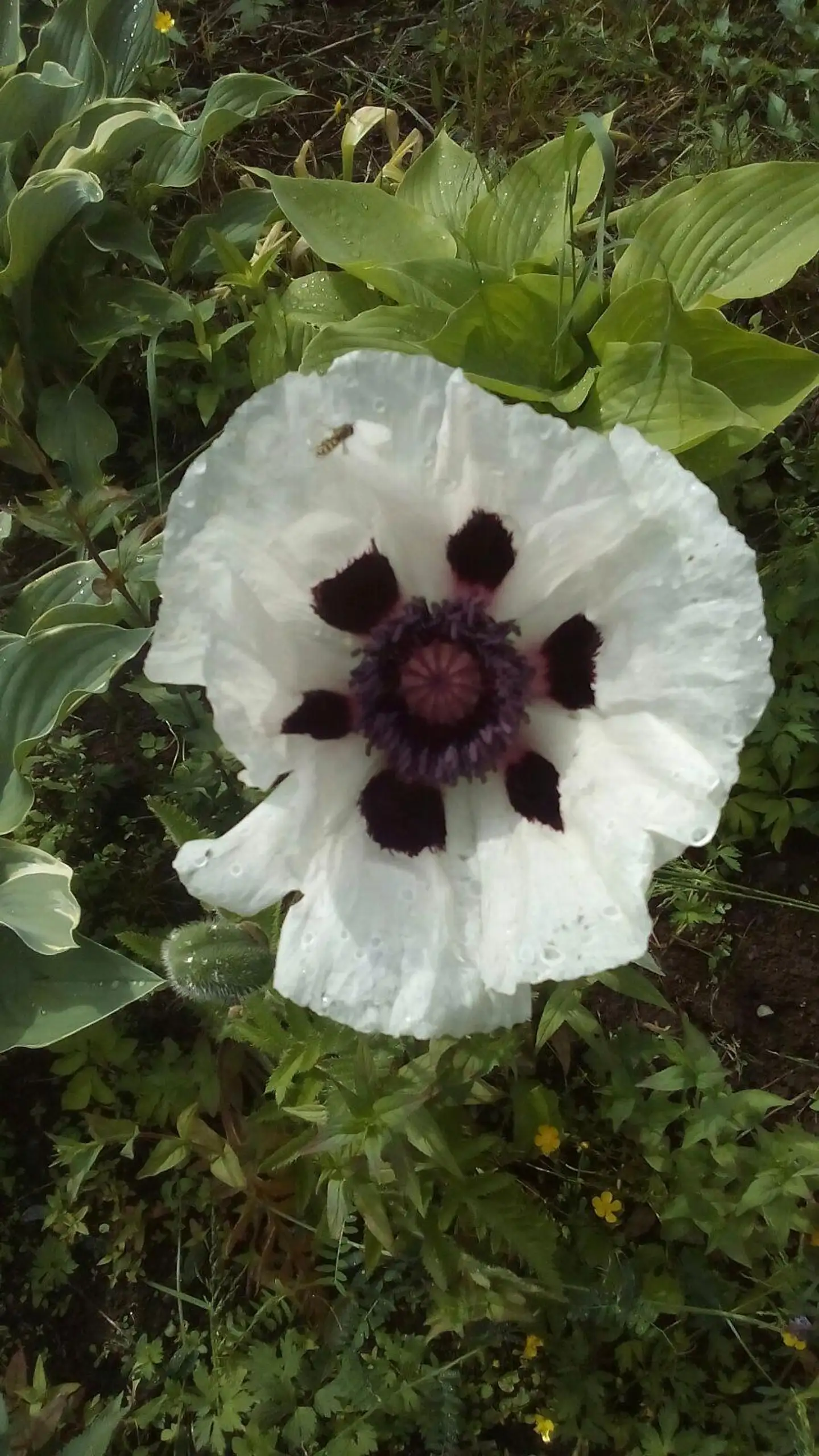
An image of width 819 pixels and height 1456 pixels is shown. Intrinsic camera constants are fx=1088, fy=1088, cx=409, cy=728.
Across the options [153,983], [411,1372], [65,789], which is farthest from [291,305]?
[411,1372]

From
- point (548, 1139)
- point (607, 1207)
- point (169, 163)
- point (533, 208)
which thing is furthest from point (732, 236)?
point (607, 1207)

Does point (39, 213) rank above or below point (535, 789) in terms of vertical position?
above

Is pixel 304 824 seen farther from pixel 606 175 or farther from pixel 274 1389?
pixel 274 1389

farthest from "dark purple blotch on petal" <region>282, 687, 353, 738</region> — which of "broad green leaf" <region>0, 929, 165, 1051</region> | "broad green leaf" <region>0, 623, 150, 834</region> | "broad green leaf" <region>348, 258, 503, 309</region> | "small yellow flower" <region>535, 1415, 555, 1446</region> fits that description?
"small yellow flower" <region>535, 1415, 555, 1446</region>

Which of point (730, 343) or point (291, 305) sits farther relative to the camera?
point (291, 305)

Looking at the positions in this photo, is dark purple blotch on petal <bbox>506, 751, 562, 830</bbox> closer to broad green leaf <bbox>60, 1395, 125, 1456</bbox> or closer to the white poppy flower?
the white poppy flower

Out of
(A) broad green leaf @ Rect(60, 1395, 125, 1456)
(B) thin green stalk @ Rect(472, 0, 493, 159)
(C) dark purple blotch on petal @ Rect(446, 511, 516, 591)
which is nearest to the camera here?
(C) dark purple blotch on petal @ Rect(446, 511, 516, 591)

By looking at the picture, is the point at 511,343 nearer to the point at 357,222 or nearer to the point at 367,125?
the point at 357,222
